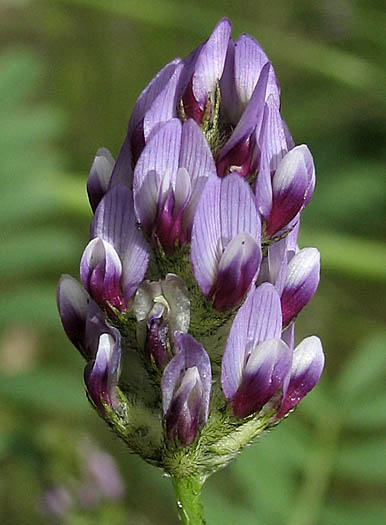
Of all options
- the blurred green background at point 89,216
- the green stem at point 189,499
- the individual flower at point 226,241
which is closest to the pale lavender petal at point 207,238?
the individual flower at point 226,241

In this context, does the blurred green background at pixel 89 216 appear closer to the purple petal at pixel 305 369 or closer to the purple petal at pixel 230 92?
the purple petal at pixel 305 369

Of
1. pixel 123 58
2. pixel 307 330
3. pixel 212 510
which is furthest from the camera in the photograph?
pixel 123 58

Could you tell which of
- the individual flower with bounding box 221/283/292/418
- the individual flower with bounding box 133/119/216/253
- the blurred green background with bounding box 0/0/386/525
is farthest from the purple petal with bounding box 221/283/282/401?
the blurred green background with bounding box 0/0/386/525

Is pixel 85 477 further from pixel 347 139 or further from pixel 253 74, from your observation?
pixel 347 139

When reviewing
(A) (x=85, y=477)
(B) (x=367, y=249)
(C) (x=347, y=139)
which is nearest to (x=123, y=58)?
(C) (x=347, y=139)

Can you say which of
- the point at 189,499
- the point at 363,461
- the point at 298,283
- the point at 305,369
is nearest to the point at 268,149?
the point at 298,283

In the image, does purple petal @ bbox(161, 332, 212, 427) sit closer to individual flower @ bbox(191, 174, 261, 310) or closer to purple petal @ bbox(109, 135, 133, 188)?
individual flower @ bbox(191, 174, 261, 310)

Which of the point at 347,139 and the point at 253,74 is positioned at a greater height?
the point at 253,74

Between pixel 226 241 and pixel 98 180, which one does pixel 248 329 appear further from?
pixel 98 180
